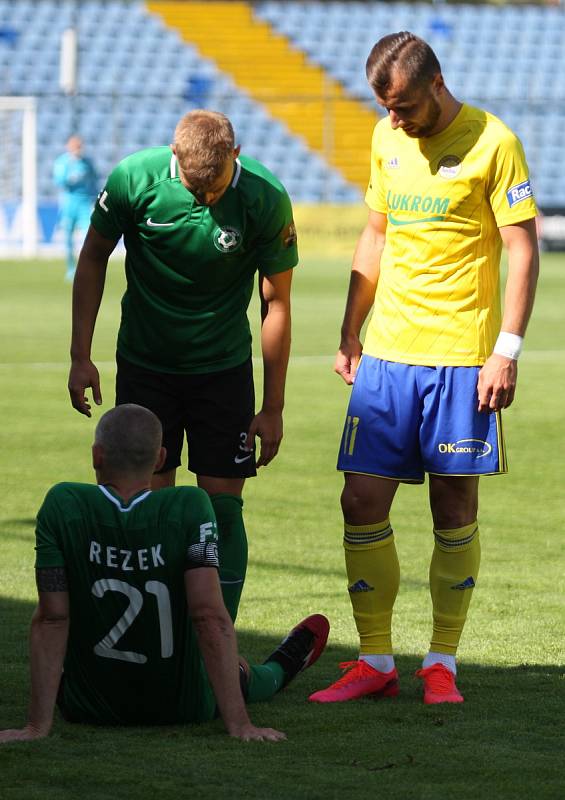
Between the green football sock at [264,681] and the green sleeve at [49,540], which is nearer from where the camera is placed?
the green sleeve at [49,540]

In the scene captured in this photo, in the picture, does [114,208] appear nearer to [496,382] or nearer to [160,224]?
[160,224]

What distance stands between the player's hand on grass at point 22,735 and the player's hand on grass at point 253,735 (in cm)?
47

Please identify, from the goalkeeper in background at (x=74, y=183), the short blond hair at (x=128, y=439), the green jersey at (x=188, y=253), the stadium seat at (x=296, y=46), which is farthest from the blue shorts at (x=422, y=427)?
the stadium seat at (x=296, y=46)

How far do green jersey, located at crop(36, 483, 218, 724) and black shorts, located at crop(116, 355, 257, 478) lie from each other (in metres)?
0.80

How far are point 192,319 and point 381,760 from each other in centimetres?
152

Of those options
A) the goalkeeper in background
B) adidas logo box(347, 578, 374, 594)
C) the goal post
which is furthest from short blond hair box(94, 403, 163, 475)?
the goal post

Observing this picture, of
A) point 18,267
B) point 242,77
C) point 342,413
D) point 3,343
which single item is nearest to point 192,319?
point 342,413

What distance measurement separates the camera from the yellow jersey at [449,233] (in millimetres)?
4293

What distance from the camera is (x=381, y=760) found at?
11.8 feet

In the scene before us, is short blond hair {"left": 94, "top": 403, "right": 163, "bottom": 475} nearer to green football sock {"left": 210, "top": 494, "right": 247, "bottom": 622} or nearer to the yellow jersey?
green football sock {"left": 210, "top": 494, "right": 247, "bottom": 622}

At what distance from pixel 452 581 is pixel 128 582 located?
1.13 m

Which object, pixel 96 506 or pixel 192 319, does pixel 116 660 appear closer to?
pixel 96 506

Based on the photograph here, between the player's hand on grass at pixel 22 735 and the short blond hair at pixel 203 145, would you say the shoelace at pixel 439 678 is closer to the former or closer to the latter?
the player's hand on grass at pixel 22 735

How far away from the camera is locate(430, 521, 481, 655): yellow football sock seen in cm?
447
